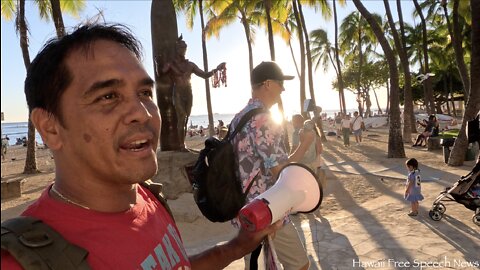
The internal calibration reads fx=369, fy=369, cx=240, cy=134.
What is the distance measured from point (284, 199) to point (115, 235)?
26.7 inches

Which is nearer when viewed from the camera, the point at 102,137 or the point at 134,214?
the point at 102,137

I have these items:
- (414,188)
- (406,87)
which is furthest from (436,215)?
(406,87)

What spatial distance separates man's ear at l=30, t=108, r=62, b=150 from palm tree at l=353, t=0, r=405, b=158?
11.7m

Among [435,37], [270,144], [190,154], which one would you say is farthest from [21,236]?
[435,37]

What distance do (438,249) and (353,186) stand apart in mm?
4339

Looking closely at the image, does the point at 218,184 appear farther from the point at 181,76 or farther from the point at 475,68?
the point at 475,68

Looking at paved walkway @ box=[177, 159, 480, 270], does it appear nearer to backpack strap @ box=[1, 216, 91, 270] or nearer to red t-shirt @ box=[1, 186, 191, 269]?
red t-shirt @ box=[1, 186, 191, 269]

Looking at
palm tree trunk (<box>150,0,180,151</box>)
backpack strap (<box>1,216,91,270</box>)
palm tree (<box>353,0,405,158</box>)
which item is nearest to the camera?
backpack strap (<box>1,216,91,270</box>)

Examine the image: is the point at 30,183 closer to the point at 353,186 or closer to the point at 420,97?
the point at 353,186

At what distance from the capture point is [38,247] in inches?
34.2

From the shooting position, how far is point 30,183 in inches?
462

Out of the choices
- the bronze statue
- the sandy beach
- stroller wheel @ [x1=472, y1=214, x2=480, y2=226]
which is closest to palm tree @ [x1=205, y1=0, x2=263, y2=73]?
the sandy beach

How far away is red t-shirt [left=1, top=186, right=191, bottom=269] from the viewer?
1.05 m

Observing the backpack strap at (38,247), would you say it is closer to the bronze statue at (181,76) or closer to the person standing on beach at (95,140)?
the person standing on beach at (95,140)
